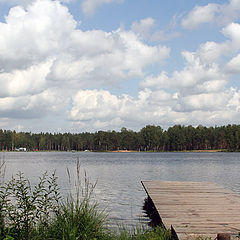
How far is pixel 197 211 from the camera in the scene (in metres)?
8.66

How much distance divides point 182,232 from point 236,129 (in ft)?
396

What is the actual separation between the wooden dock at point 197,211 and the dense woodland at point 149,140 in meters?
111

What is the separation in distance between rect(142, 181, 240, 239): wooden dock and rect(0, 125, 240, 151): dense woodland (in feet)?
364

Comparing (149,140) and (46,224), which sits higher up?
(149,140)

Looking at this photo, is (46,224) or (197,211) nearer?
(46,224)

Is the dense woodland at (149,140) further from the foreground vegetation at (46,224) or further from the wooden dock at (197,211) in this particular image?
the foreground vegetation at (46,224)

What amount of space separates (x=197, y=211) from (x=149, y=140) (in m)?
134

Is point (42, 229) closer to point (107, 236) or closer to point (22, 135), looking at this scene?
point (107, 236)

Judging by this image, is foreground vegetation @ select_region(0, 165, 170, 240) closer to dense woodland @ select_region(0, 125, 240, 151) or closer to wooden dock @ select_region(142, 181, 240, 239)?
wooden dock @ select_region(142, 181, 240, 239)

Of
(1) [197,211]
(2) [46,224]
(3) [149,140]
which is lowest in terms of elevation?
(1) [197,211]

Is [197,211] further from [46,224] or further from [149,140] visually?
[149,140]

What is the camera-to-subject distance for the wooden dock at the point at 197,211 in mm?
6533

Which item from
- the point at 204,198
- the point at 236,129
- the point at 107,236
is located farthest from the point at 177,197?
the point at 236,129

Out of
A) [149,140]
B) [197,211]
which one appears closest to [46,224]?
[197,211]
